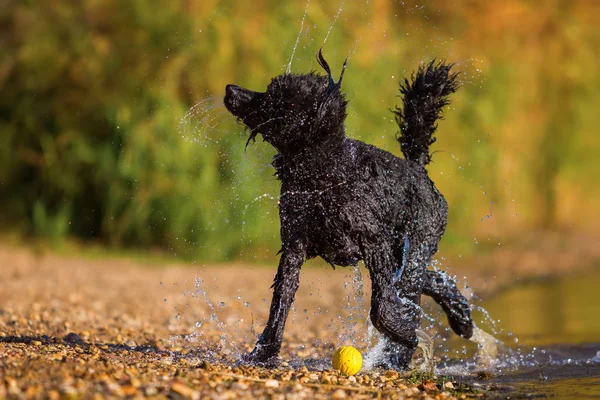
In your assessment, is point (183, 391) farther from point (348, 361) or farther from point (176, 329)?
point (176, 329)

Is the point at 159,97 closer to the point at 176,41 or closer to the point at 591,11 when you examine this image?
the point at 176,41

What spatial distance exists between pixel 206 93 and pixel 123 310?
4.08m

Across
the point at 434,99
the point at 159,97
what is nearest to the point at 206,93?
the point at 159,97

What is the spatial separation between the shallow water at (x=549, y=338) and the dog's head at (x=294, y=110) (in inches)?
75.8

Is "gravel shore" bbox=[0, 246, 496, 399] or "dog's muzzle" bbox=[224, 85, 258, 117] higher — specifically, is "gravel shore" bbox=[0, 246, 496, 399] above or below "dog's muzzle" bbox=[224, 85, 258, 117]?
below

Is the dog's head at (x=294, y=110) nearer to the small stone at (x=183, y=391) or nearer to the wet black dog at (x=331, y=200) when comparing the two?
the wet black dog at (x=331, y=200)

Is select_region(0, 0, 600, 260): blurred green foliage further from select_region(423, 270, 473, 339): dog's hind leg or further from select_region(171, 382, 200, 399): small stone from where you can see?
select_region(171, 382, 200, 399): small stone

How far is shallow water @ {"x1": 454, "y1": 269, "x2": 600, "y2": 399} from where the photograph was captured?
17.3 ft

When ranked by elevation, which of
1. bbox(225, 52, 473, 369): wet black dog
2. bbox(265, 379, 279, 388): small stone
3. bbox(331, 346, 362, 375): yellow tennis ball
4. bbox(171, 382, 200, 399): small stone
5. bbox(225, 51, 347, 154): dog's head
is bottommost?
bbox(171, 382, 200, 399): small stone

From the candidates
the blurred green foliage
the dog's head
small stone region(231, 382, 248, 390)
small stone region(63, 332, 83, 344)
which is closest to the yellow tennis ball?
small stone region(231, 382, 248, 390)

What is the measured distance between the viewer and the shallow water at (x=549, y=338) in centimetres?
526

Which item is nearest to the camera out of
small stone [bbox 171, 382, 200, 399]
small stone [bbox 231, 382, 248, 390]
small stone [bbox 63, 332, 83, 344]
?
small stone [bbox 171, 382, 200, 399]

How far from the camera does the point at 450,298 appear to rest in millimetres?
6020

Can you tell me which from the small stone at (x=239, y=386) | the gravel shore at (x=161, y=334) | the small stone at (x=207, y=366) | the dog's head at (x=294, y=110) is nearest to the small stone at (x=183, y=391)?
the gravel shore at (x=161, y=334)
